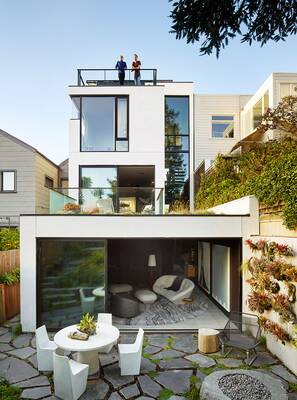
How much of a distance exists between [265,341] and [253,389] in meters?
2.97

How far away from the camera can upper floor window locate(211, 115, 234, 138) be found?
1834 cm

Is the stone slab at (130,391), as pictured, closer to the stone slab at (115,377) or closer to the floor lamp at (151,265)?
the stone slab at (115,377)

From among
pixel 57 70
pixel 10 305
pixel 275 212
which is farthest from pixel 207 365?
pixel 57 70

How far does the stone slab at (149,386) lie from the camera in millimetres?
5429

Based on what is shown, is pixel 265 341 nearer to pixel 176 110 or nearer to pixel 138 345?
pixel 138 345

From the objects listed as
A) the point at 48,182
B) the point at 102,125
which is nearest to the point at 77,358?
the point at 102,125

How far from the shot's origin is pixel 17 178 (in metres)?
16.2

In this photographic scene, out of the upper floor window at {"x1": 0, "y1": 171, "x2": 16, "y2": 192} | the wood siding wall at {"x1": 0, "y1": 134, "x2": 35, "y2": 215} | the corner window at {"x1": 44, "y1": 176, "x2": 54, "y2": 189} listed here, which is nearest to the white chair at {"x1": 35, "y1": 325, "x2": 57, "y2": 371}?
the wood siding wall at {"x1": 0, "y1": 134, "x2": 35, "y2": 215}

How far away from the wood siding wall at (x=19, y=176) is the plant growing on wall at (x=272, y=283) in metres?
11.8

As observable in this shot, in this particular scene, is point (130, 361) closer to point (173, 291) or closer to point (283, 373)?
point (283, 373)

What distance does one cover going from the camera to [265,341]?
7.42m

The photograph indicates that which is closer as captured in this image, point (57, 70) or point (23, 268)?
point (23, 268)

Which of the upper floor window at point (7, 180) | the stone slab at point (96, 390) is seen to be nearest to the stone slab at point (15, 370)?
the stone slab at point (96, 390)

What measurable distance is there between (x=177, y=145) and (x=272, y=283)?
1043 cm
